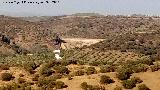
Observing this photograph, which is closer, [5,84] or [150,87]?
[150,87]

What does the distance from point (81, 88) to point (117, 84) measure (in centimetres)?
333

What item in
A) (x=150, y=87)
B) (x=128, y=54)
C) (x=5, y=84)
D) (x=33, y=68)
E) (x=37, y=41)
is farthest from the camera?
(x=37, y=41)

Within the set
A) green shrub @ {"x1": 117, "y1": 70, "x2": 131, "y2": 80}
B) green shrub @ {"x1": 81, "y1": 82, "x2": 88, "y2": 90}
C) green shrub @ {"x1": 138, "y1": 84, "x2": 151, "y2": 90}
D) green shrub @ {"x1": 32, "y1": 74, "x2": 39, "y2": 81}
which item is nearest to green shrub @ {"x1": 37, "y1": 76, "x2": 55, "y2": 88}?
green shrub @ {"x1": 32, "y1": 74, "x2": 39, "y2": 81}

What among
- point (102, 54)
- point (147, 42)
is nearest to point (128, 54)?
point (102, 54)

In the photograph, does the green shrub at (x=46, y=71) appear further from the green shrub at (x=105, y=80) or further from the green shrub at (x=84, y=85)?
the green shrub at (x=105, y=80)

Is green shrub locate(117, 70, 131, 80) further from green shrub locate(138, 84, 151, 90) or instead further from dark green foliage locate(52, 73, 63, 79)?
dark green foliage locate(52, 73, 63, 79)

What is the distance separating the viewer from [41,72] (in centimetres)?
4131

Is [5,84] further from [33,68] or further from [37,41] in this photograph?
[37,41]

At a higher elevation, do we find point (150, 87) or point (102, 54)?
point (150, 87)

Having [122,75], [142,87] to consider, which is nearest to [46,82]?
[122,75]

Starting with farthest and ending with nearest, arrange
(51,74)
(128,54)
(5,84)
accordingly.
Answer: (128,54) < (51,74) < (5,84)

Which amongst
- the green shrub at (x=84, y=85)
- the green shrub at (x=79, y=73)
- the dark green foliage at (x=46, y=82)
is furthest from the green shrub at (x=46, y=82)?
the green shrub at (x=79, y=73)

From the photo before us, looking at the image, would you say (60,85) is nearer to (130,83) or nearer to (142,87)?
(130,83)

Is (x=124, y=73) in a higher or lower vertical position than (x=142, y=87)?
higher
